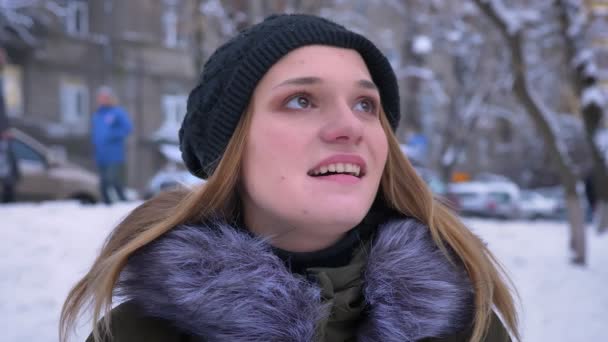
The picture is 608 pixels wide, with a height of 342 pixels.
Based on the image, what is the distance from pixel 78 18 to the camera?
65.5 feet

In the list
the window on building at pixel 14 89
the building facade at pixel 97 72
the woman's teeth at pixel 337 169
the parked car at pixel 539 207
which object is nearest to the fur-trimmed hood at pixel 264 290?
the woman's teeth at pixel 337 169

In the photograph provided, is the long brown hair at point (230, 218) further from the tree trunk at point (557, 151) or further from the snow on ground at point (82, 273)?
the tree trunk at point (557, 151)

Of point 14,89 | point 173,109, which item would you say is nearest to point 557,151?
point 14,89

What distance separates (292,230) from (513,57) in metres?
4.89

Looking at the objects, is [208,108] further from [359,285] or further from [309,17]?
[359,285]

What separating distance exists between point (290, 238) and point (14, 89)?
19127mm

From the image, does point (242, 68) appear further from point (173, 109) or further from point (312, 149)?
point (173, 109)

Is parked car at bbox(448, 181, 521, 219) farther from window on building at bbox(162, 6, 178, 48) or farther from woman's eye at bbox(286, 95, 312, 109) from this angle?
woman's eye at bbox(286, 95, 312, 109)

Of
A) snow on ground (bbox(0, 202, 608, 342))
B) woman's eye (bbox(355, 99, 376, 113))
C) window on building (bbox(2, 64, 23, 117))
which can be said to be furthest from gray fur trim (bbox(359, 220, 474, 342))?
window on building (bbox(2, 64, 23, 117))

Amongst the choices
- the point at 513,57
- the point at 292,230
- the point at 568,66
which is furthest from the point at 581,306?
the point at 292,230

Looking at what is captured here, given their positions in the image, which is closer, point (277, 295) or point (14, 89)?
point (277, 295)

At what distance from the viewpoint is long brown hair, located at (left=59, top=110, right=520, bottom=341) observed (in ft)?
5.10

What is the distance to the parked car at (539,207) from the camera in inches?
727

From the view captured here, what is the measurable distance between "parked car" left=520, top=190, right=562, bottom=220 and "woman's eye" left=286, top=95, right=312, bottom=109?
17.9m
